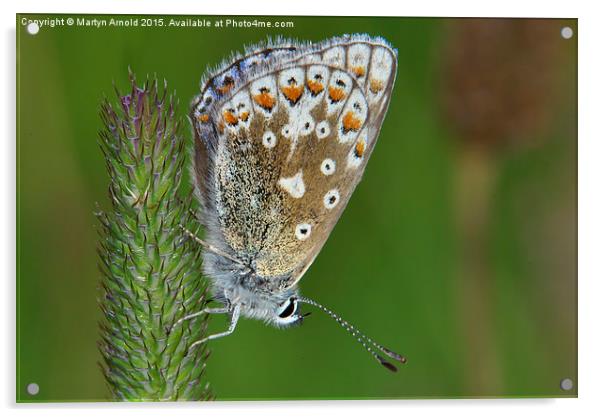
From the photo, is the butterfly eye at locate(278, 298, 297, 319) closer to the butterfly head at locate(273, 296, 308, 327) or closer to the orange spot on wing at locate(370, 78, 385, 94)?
the butterfly head at locate(273, 296, 308, 327)

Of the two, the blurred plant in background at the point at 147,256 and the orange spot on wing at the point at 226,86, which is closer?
the blurred plant in background at the point at 147,256

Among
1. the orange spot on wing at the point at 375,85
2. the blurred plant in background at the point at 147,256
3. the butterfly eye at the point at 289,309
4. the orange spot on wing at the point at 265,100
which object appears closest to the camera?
the blurred plant in background at the point at 147,256

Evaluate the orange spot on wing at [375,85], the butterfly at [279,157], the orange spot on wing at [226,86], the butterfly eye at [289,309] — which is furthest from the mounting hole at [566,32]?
the butterfly eye at [289,309]

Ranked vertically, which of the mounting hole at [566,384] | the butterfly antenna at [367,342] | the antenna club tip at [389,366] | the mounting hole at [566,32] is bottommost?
the mounting hole at [566,384]

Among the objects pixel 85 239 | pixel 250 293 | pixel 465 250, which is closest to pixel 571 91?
pixel 465 250

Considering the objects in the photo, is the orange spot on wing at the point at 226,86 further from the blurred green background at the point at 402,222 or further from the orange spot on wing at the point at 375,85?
the orange spot on wing at the point at 375,85
